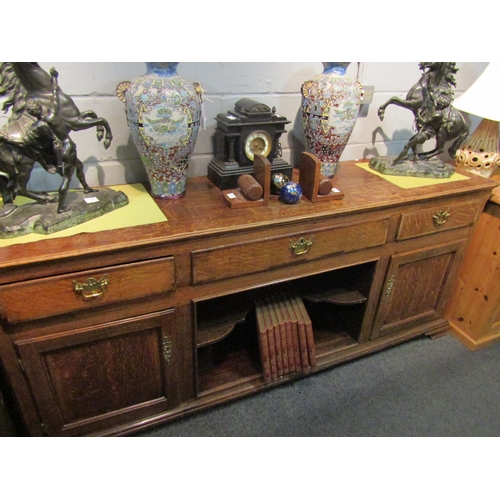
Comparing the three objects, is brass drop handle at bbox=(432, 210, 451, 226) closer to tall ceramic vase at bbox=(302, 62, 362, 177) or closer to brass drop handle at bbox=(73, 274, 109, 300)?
tall ceramic vase at bbox=(302, 62, 362, 177)

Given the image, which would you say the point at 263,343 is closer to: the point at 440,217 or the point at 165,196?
the point at 165,196

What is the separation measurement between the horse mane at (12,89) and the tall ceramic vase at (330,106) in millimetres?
914

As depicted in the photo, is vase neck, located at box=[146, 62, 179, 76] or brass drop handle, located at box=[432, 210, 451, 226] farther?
brass drop handle, located at box=[432, 210, 451, 226]

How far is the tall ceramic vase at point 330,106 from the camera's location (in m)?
1.35

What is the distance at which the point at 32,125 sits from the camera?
0.99 metres

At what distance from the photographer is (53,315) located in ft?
3.29

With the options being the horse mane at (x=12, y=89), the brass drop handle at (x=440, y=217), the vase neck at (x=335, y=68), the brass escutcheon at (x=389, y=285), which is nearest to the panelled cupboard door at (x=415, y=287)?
the brass escutcheon at (x=389, y=285)

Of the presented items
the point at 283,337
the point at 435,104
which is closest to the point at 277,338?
the point at 283,337

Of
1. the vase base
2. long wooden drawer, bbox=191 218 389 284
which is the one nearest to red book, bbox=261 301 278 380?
long wooden drawer, bbox=191 218 389 284

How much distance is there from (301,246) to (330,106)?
52cm

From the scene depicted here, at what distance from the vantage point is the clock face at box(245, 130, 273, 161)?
1.32 meters

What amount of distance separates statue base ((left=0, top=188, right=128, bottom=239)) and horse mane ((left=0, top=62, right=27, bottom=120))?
0.82 ft

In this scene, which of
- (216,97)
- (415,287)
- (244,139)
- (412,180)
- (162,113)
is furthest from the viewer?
(415,287)
